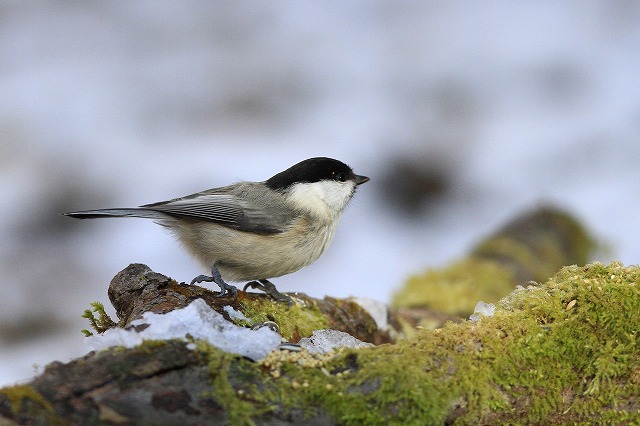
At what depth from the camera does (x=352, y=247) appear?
5.23 m

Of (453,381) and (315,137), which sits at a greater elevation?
(315,137)

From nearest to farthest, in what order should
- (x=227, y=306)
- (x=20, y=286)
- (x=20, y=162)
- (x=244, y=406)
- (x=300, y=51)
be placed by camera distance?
(x=244, y=406)
(x=227, y=306)
(x=20, y=286)
(x=20, y=162)
(x=300, y=51)

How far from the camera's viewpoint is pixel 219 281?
8.83 feet

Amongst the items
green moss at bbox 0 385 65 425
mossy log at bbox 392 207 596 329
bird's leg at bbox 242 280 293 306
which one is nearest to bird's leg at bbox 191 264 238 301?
bird's leg at bbox 242 280 293 306

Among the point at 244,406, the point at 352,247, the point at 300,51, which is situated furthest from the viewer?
the point at 300,51

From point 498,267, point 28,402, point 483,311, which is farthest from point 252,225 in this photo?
point 28,402

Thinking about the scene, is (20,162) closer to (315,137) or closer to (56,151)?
(56,151)

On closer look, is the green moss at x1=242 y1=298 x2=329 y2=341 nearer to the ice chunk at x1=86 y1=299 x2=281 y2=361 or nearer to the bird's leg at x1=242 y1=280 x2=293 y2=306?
the bird's leg at x1=242 y1=280 x2=293 y2=306

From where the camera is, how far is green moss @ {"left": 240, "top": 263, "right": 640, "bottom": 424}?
4.24 ft

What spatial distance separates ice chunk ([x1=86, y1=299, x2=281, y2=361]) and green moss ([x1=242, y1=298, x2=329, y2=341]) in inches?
21.1

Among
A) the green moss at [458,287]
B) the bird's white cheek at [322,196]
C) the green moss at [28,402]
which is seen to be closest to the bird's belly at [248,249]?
the bird's white cheek at [322,196]

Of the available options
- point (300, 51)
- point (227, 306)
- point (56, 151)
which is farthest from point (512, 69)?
point (227, 306)

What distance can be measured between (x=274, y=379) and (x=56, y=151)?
5227 millimetres

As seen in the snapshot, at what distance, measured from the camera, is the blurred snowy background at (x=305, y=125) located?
5027mm
